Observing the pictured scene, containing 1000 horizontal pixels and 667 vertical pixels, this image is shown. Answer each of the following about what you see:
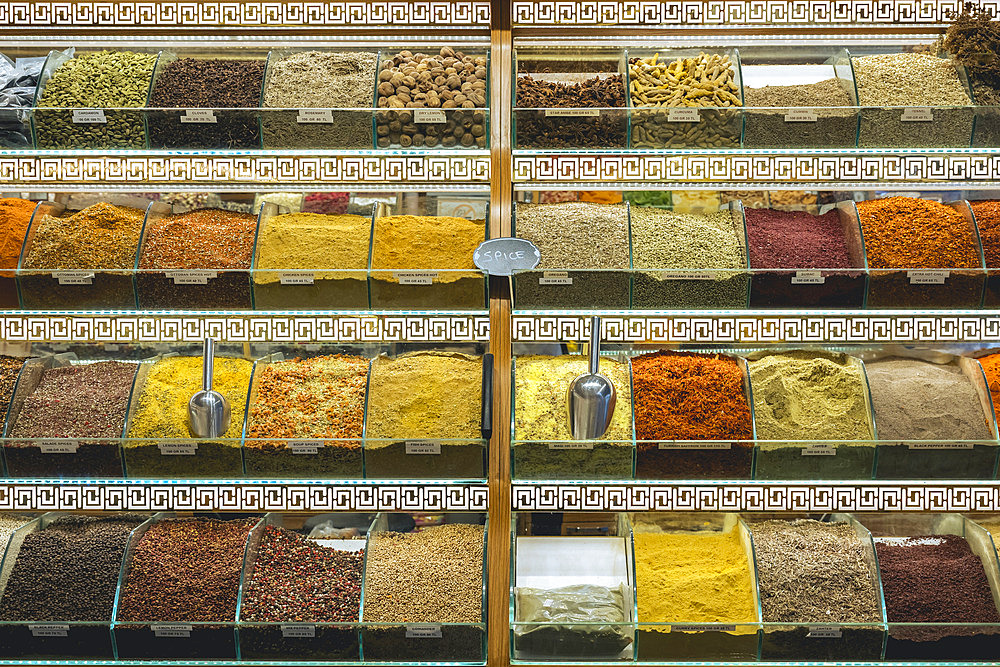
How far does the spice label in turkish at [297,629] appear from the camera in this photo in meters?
2.19

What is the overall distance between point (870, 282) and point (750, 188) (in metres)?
0.50

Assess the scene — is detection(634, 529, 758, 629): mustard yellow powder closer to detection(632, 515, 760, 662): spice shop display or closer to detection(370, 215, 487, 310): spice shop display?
detection(632, 515, 760, 662): spice shop display

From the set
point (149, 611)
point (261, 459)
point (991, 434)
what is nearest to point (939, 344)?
point (991, 434)

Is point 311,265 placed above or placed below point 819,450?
above

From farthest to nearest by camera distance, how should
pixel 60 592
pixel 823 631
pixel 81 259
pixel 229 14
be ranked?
pixel 229 14
pixel 81 259
pixel 60 592
pixel 823 631

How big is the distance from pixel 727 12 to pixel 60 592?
8.88ft

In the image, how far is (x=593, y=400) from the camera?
86.3 inches

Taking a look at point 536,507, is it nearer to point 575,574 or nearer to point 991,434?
point 575,574

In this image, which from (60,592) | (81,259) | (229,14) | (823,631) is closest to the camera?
(823,631)

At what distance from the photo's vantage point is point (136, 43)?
102 inches

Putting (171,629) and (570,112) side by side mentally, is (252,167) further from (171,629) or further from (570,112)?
(171,629)

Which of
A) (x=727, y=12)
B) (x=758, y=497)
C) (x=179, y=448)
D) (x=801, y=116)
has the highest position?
(x=727, y=12)

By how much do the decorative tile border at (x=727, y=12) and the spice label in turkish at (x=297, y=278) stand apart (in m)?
1.05

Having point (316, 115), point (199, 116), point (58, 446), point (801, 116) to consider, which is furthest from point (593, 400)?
point (58, 446)
